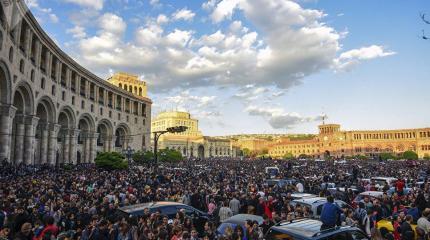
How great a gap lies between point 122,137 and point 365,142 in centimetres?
11066

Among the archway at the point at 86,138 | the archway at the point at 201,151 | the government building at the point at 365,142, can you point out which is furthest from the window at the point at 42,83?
the government building at the point at 365,142

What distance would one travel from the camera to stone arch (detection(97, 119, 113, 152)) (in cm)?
6075

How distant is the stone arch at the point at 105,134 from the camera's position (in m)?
60.8

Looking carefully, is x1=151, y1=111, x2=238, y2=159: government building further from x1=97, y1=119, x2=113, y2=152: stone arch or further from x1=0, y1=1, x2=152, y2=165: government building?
x1=0, y1=1, x2=152, y2=165: government building

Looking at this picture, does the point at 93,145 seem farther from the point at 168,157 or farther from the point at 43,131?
the point at 43,131

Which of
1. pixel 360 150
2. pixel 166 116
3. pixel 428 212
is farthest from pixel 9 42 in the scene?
pixel 166 116

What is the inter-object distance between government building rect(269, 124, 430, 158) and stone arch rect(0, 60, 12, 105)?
121 metres

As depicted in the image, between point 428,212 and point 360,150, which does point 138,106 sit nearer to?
point 428,212

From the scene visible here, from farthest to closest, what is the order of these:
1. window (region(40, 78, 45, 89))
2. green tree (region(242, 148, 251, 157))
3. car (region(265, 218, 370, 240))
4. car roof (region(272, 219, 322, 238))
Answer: green tree (region(242, 148, 251, 157)) < window (region(40, 78, 45, 89)) < car roof (region(272, 219, 322, 238)) < car (region(265, 218, 370, 240))

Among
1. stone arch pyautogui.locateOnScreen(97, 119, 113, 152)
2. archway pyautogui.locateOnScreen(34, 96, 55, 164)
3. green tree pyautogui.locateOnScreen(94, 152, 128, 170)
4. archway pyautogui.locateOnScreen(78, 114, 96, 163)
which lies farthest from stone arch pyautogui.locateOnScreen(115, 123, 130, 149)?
green tree pyautogui.locateOnScreen(94, 152, 128, 170)

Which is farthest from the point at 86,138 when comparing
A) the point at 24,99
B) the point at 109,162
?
the point at 24,99

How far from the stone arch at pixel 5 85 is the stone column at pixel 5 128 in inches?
22.3

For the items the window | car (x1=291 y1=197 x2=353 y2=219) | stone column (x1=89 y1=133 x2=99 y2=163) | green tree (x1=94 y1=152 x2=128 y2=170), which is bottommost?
car (x1=291 y1=197 x2=353 y2=219)

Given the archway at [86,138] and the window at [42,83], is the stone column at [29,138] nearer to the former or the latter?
the window at [42,83]
